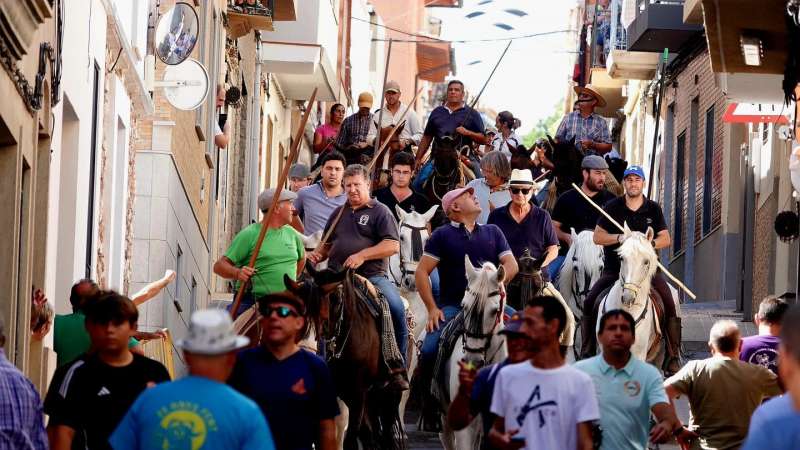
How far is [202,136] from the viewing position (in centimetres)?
2797

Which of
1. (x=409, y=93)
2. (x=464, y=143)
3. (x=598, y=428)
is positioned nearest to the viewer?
(x=598, y=428)

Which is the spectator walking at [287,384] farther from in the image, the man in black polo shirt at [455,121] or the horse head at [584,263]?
the man in black polo shirt at [455,121]

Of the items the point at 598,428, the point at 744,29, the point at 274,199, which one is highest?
the point at 744,29

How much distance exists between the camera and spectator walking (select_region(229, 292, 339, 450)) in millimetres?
10461

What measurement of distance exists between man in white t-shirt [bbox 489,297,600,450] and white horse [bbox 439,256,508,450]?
14.4 ft

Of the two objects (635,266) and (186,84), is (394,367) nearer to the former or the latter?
(635,266)

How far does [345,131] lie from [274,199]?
1233cm

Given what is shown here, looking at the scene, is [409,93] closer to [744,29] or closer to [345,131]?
[345,131]

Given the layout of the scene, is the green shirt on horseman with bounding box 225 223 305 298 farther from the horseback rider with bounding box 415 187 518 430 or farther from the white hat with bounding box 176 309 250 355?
the white hat with bounding box 176 309 250 355

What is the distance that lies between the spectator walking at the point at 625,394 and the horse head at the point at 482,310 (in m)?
3.26

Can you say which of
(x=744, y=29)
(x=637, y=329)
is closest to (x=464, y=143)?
(x=744, y=29)

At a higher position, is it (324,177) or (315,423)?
(324,177)

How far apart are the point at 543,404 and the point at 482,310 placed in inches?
190

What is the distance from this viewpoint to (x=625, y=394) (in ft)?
37.3
